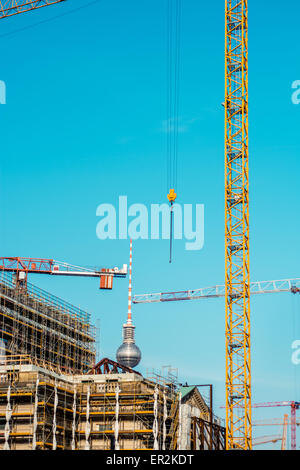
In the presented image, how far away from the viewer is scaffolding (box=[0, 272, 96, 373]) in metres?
Answer: 118

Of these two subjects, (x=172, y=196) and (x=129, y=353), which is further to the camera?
(x=129, y=353)

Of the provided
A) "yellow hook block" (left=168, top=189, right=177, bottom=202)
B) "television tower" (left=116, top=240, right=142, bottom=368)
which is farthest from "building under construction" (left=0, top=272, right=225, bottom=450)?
"yellow hook block" (left=168, top=189, right=177, bottom=202)

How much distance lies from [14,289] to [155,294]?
75700 mm

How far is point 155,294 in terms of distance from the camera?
638ft

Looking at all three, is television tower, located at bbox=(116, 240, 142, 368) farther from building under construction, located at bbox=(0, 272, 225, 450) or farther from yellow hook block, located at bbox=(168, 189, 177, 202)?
yellow hook block, located at bbox=(168, 189, 177, 202)

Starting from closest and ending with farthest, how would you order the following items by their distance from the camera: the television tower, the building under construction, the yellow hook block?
the building under construction, the yellow hook block, the television tower

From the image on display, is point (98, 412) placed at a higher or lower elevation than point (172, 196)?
lower

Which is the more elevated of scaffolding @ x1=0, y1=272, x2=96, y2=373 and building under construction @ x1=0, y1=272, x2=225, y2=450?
scaffolding @ x1=0, y1=272, x2=96, y2=373

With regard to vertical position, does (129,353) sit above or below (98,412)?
above

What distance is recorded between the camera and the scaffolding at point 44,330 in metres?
118

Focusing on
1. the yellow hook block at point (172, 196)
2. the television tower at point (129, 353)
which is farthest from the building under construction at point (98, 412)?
the yellow hook block at point (172, 196)

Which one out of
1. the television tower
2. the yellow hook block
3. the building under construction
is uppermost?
the yellow hook block

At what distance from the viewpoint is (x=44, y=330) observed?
126875 mm

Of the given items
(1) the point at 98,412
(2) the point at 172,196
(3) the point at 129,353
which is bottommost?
(1) the point at 98,412
